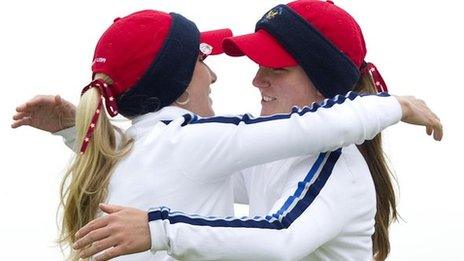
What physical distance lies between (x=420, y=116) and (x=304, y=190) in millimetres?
428

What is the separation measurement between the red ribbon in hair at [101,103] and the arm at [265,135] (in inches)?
8.0

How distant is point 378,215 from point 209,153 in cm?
77

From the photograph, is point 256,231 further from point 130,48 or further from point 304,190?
point 130,48

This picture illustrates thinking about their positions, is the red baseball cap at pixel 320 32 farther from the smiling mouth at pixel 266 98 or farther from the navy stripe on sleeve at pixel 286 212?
the navy stripe on sleeve at pixel 286 212

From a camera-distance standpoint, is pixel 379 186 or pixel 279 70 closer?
pixel 279 70

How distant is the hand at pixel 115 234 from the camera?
7.12 ft

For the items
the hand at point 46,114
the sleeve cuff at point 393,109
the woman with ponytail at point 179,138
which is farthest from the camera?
the hand at point 46,114

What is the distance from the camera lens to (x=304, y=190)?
2.46 metres

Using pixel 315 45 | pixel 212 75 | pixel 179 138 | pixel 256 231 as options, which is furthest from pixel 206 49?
pixel 256 231

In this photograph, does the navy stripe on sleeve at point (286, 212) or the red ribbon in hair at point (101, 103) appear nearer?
the navy stripe on sleeve at point (286, 212)

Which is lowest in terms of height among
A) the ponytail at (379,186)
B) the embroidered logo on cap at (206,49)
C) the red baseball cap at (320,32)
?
the ponytail at (379,186)

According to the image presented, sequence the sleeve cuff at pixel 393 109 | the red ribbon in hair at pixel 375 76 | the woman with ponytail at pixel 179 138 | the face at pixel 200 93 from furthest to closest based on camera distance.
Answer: the red ribbon in hair at pixel 375 76 < the face at pixel 200 93 < the sleeve cuff at pixel 393 109 < the woman with ponytail at pixel 179 138

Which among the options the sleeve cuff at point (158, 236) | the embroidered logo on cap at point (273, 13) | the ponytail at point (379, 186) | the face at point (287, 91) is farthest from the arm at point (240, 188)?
the sleeve cuff at point (158, 236)

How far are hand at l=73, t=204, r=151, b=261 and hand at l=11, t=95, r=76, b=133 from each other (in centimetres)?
90
